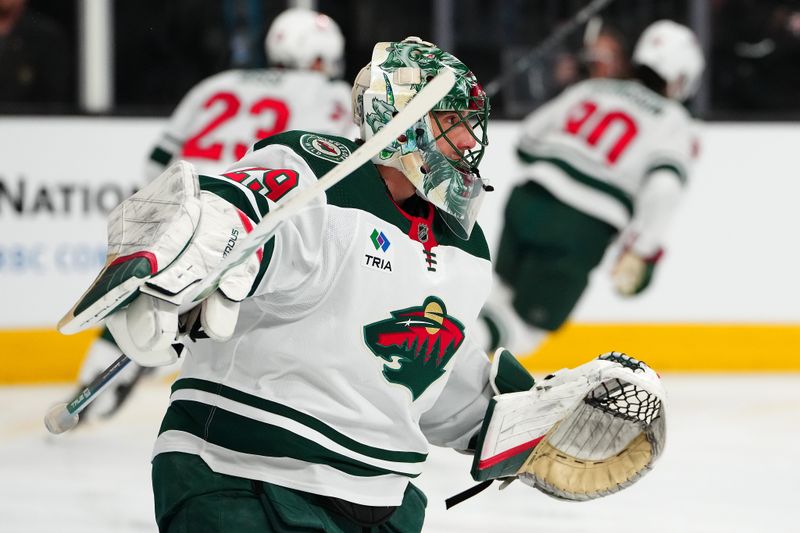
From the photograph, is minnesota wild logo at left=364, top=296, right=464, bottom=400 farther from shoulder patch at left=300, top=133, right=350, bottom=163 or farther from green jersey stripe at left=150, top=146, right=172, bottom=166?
green jersey stripe at left=150, top=146, right=172, bottom=166

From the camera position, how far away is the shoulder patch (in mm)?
1620

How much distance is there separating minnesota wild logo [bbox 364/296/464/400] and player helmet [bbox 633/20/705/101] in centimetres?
404

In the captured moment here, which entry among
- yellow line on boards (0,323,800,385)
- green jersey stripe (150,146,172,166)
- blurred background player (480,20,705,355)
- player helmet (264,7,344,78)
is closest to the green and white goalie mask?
green jersey stripe (150,146,172,166)

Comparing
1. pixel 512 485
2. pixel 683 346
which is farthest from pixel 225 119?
pixel 683 346

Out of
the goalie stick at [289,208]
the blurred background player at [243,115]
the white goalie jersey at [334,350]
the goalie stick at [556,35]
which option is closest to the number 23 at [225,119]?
the blurred background player at [243,115]

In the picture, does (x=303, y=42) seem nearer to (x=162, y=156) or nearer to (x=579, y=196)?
(x=162, y=156)

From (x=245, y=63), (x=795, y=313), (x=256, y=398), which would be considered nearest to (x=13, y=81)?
(x=245, y=63)

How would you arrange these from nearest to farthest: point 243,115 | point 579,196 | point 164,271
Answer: point 164,271 → point 243,115 → point 579,196

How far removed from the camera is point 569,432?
1.91 meters

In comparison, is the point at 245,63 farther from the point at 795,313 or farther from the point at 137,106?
the point at 795,313

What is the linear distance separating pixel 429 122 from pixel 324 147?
13cm

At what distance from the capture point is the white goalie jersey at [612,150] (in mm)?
5336

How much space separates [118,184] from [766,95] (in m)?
2.86

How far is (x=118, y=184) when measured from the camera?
5422mm
